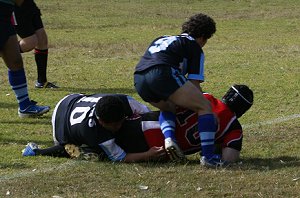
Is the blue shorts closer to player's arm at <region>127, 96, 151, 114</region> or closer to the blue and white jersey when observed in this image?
the blue and white jersey

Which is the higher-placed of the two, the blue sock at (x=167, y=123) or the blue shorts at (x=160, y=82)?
the blue shorts at (x=160, y=82)

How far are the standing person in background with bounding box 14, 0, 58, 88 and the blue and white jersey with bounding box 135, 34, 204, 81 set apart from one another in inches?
169

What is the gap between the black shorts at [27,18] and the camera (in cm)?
1061

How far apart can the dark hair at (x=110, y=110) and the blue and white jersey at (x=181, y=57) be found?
0.42 m

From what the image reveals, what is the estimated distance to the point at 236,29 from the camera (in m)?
20.7

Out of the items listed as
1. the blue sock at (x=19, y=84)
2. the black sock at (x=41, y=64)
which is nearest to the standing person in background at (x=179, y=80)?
the blue sock at (x=19, y=84)

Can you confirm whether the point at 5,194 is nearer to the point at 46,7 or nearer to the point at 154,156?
the point at 154,156

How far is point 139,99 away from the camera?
9.91 metres

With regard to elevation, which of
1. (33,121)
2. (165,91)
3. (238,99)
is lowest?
(33,121)

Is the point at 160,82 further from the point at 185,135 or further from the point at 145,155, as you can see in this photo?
the point at 145,155

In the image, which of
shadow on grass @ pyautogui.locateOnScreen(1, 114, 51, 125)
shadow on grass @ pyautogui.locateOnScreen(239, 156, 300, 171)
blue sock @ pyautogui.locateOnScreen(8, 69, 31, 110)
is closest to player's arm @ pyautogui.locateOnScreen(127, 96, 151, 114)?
shadow on grass @ pyautogui.locateOnScreen(239, 156, 300, 171)

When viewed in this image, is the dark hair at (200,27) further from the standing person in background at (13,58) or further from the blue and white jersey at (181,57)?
the standing person in background at (13,58)

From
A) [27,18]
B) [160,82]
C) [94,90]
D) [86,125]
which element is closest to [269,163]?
[160,82]

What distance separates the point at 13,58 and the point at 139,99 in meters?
2.05
